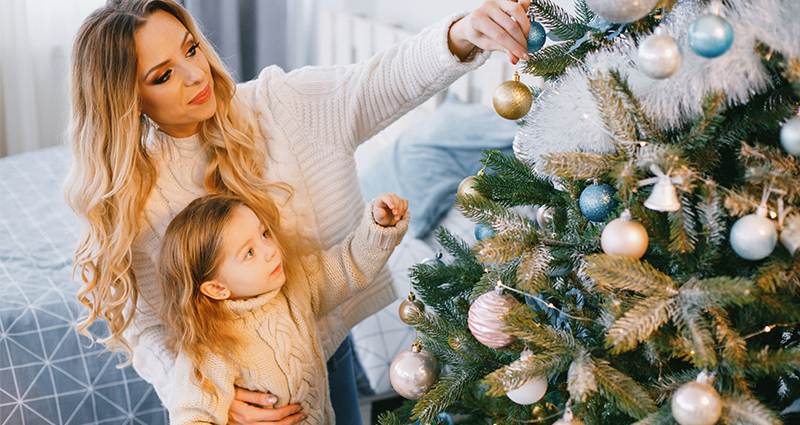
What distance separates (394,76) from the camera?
104 cm

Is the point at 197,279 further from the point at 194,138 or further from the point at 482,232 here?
the point at 482,232

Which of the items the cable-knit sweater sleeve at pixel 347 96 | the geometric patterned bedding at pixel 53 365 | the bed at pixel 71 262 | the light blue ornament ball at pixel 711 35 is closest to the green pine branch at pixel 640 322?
the light blue ornament ball at pixel 711 35

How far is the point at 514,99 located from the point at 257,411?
0.65 meters

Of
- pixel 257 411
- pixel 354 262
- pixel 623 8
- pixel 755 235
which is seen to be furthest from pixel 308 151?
pixel 755 235

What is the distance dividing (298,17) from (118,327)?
2.37m

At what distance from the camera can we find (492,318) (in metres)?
0.62

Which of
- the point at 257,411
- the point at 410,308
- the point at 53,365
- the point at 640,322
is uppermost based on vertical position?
the point at 640,322

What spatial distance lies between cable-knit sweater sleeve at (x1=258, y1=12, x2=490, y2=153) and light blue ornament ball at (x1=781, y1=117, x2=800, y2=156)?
2.04 ft

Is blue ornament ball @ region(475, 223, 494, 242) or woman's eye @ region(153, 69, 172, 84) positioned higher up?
woman's eye @ region(153, 69, 172, 84)

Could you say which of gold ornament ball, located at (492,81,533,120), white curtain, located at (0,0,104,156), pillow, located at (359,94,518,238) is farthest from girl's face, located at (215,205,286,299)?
white curtain, located at (0,0,104,156)

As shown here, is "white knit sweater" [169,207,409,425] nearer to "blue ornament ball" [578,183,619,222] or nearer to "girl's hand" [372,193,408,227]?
"girl's hand" [372,193,408,227]

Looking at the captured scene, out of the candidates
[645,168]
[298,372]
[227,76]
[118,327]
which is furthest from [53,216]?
[645,168]

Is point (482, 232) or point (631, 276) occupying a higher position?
point (631, 276)

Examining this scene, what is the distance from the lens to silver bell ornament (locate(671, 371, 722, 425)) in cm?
47
